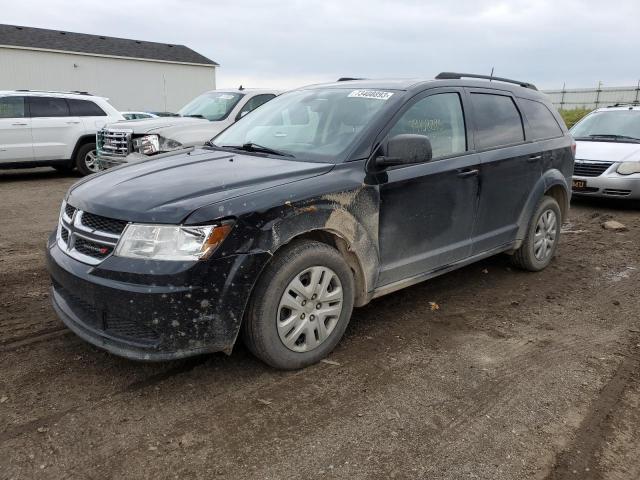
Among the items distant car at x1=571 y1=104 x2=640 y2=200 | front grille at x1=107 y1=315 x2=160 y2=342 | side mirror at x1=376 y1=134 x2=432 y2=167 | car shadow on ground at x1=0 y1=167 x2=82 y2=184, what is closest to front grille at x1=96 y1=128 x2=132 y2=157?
car shadow on ground at x1=0 y1=167 x2=82 y2=184

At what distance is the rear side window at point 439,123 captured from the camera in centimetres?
380

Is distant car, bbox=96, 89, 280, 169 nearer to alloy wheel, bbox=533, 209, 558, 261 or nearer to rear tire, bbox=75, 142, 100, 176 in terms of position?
rear tire, bbox=75, 142, 100, 176

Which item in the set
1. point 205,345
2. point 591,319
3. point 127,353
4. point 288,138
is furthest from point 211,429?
point 591,319

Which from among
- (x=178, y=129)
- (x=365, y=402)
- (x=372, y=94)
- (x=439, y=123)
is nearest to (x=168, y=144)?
(x=178, y=129)

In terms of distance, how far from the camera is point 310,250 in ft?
10.2

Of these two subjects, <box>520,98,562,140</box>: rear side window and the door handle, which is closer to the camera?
the door handle

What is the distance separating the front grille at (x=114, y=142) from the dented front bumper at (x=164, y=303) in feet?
20.4

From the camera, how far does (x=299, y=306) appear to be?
313cm

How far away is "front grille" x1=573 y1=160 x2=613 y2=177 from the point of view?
28.3 ft

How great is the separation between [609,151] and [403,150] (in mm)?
7029

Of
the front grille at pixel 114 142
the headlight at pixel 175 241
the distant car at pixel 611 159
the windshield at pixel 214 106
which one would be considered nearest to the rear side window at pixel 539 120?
the headlight at pixel 175 241

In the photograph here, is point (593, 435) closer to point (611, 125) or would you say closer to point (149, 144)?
point (149, 144)

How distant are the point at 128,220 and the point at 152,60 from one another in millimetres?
36939

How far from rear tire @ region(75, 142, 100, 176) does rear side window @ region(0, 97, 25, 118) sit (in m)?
1.29
